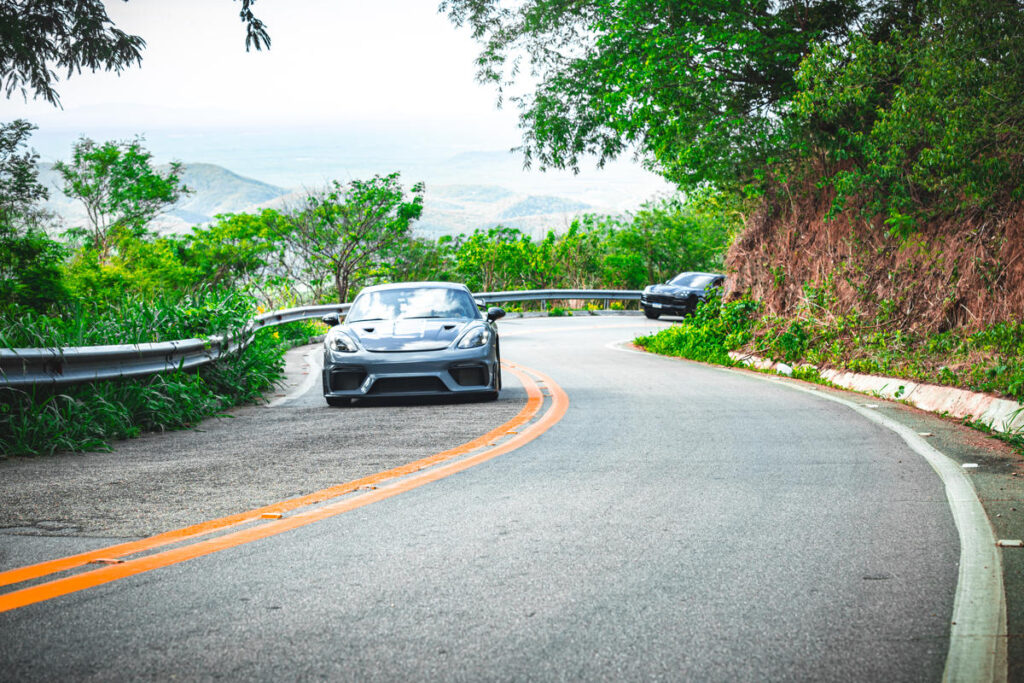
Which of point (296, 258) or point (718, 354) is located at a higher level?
point (296, 258)

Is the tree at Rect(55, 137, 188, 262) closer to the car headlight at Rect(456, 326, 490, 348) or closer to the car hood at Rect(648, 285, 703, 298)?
the car hood at Rect(648, 285, 703, 298)

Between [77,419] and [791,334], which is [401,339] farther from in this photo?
→ [791,334]

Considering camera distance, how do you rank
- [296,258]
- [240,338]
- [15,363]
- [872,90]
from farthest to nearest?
1. [296,258]
2. [872,90]
3. [240,338]
4. [15,363]

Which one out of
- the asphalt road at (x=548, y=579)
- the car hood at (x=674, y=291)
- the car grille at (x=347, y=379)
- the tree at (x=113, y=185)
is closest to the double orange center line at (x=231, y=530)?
the asphalt road at (x=548, y=579)

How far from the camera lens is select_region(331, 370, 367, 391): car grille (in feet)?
33.3

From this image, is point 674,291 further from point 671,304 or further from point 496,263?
point 496,263

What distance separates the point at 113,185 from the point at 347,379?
24.7 meters

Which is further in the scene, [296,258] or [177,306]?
[296,258]

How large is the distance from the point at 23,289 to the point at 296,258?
18038mm

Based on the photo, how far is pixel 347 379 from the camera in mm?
10203

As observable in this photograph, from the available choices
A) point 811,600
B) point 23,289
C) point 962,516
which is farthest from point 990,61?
point 23,289

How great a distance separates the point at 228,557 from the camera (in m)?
4.19

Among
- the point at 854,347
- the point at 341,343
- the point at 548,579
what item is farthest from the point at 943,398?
the point at 548,579

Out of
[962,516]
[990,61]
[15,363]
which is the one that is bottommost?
[962,516]
